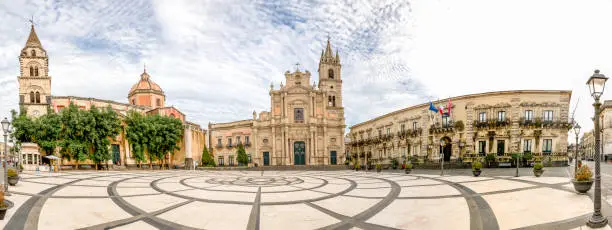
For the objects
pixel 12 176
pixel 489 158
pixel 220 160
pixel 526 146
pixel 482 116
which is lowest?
pixel 220 160

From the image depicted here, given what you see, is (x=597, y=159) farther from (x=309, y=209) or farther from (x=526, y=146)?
(x=526, y=146)

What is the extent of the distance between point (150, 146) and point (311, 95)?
24471 millimetres

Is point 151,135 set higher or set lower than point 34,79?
lower

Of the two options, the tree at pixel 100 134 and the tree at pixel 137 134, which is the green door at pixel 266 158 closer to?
the tree at pixel 137 134

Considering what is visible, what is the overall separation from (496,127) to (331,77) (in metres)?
29.6

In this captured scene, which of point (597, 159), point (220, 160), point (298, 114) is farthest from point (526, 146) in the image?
point (220, 160)

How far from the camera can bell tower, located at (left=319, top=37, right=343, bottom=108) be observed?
5174cm

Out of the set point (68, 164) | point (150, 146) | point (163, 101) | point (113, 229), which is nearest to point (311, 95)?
point (150, 146)

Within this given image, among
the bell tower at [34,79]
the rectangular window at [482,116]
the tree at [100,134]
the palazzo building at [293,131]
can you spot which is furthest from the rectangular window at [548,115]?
the bell tower at [34,79]

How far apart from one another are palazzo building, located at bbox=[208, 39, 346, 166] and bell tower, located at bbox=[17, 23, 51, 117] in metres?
25.0

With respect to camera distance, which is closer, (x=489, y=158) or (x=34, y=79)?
(x=489, y=158)

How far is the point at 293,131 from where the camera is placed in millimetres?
44750

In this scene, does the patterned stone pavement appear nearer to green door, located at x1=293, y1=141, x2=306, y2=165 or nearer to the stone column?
the stone column

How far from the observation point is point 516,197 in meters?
10.6
